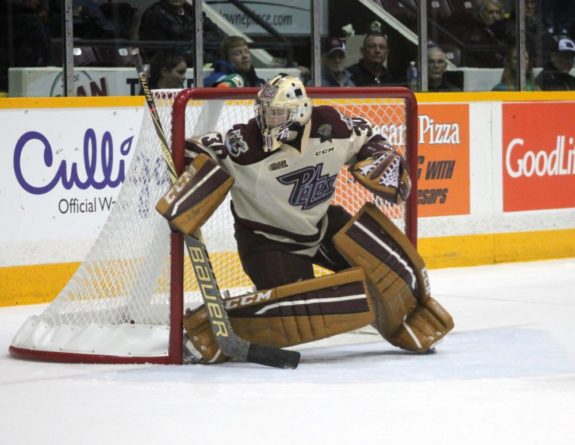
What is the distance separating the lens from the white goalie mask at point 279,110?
4.50 metres

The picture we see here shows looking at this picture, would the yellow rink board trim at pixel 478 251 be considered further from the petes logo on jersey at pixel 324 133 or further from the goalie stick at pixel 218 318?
the petes logo on jersey at pixel 324 133

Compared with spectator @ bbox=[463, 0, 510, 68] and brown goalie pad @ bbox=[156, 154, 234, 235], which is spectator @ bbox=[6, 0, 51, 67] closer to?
brown goalie pad @ bbox=[156, 154, 234, 235]

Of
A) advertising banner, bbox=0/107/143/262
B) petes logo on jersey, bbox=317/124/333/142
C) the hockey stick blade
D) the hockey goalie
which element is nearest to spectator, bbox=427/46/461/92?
advertising banner, bbox=0/107/143/262

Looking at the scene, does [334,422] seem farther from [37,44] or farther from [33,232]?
[37,44]

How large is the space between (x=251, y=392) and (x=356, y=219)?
33.9 inches

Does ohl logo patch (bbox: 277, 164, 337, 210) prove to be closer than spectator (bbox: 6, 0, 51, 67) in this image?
Yes

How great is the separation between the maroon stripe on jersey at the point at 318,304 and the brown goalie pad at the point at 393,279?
0.14 m

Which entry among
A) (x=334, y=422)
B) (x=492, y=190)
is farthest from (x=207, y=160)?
(x=492, y=190)

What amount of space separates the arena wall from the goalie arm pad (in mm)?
1963

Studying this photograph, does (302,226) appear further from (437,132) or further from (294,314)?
(437,132)

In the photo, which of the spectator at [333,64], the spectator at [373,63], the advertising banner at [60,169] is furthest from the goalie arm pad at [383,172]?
the spectator at [373,63]

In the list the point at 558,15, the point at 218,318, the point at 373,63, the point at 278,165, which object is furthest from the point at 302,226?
the point at 558,15

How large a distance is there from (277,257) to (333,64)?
308 centimetres

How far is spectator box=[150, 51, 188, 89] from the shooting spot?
6.89 metres
